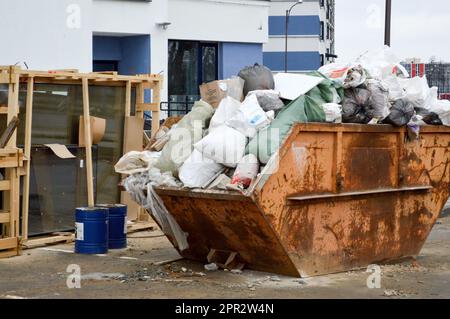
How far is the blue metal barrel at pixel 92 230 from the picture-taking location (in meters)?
9.59

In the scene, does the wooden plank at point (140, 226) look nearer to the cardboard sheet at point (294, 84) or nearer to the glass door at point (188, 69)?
the cardboard sheet at point (294, 84)

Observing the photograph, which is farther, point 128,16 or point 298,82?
point 128,16

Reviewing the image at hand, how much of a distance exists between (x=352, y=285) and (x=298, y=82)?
2.07m

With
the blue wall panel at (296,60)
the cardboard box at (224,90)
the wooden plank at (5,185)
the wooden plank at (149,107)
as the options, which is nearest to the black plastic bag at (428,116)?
the cardboard box at (224,90)

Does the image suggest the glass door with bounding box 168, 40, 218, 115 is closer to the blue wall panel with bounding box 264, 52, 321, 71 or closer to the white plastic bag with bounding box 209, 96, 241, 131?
the white plastic bag with bounding box 209, 96, 241, 131

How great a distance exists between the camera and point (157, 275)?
8.33 meters

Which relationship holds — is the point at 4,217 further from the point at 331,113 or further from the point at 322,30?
the point at 322,30

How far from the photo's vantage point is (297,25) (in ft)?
136

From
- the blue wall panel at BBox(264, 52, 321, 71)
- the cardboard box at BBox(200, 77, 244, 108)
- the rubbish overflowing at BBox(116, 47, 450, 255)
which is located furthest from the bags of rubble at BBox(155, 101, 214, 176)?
the blue wall panel at BBox(264, 52, 321, 71)

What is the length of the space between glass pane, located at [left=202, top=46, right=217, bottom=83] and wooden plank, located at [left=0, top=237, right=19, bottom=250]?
12.2m

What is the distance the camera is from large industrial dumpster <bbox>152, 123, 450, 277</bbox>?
25.3ft

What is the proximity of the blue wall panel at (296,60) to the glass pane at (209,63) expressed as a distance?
64.3 ft
